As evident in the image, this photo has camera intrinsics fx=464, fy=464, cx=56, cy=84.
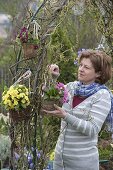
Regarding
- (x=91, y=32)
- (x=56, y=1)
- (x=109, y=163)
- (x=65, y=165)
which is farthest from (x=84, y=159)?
(x=91, y=32)

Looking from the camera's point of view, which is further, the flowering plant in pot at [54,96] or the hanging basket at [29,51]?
the hanging basket at [29,51]

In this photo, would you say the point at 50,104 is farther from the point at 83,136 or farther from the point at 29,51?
the point at 29,51

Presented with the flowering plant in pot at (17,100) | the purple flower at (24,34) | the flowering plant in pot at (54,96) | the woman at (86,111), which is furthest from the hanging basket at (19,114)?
the purple flower at (24,34)

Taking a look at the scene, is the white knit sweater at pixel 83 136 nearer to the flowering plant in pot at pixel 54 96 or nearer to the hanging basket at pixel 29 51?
the flowering plant in pot at pixel 54 96

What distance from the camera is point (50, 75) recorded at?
337 centimetres

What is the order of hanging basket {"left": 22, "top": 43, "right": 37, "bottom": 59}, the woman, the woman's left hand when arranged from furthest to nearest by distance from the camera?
hanging basket {"left": 22, "top": 43, "right": 37, "bottom": 59} → the woman → the woman's left hand

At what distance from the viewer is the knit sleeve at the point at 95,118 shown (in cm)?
317

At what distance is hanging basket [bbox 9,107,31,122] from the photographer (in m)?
3.29

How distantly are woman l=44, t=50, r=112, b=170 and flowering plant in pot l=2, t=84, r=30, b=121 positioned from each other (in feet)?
0.88

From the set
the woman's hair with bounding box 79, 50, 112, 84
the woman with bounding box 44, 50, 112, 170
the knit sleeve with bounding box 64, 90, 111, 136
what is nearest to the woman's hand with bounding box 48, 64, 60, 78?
the woman with bounding box 44, 50, 112, 170

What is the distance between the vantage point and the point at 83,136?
3.31m

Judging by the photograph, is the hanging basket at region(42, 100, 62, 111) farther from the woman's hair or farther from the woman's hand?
the woman's hair

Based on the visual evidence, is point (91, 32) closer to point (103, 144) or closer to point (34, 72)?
point (103, 144)

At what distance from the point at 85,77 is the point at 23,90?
46 centimetres
